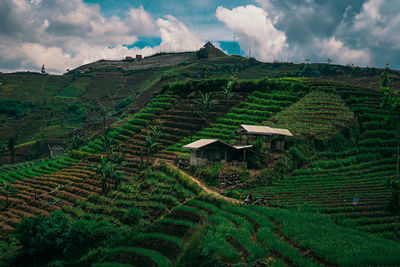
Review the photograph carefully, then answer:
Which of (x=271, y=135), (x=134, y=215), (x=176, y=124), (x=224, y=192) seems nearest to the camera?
(x=134, y=215)

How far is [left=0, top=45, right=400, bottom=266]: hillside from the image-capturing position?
63.3ft

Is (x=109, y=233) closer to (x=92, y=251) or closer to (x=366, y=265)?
(x=92, y=251)

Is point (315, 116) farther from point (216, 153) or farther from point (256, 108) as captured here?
point (216, 153)

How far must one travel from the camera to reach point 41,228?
25.3 meters

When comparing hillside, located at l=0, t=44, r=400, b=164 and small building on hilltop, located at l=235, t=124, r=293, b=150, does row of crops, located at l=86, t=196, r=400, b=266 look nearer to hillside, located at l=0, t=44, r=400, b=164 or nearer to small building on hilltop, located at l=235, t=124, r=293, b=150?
small building on hilltop, located at l=235, t=124, r=293, b=150

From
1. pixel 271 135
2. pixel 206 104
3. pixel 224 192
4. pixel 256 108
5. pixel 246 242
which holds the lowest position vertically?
pixel 246 242

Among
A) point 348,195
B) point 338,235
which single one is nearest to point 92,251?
point 338,235

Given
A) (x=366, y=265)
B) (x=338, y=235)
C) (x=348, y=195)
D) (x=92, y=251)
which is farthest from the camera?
(x=348, y=195)

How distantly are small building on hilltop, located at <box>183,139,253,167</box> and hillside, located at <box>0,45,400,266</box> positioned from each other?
126cm

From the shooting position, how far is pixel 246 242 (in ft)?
62.7

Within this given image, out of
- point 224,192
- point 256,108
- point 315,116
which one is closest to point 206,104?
point 256,108

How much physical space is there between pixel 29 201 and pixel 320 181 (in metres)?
32.5

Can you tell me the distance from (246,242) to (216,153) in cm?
1635

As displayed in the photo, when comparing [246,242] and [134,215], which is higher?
[246,242]
